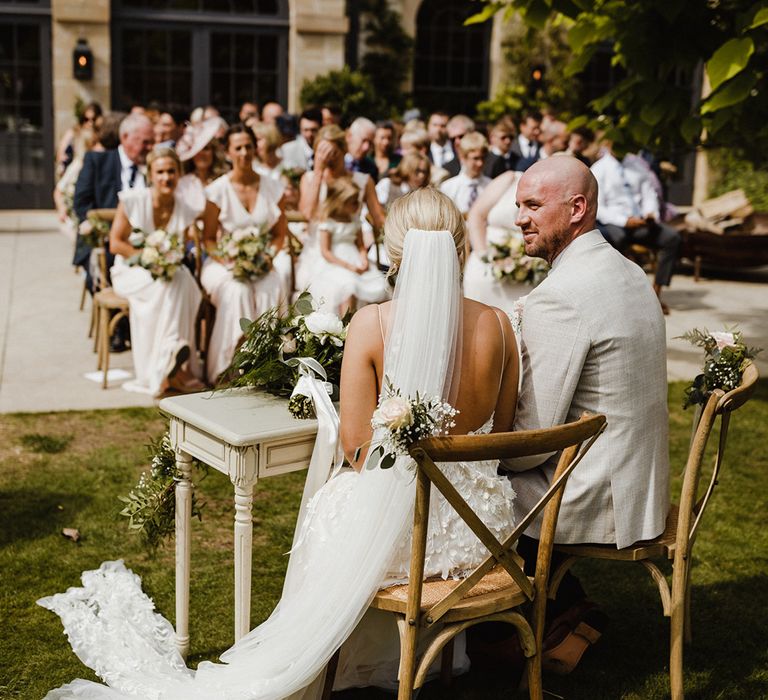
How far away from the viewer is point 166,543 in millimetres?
4863

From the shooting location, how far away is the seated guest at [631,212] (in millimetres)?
10625

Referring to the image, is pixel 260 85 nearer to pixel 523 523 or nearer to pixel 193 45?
pixel 193 45

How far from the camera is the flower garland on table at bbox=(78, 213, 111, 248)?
7.73 metres

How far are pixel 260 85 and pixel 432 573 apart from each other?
17031 millimetres

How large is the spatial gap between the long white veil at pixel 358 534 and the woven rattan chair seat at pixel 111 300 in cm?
463

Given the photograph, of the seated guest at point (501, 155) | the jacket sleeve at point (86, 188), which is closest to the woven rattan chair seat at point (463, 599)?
the jacket sleeve at point (86, 188)

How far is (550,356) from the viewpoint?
324 centimetres

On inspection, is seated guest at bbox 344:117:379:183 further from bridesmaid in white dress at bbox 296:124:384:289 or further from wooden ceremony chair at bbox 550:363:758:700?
wooden ceremony chair at bbox 550:363:758:700

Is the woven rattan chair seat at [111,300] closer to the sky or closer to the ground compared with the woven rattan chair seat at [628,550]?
closer to the sky

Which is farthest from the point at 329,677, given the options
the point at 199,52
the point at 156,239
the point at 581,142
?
the point at 199,52

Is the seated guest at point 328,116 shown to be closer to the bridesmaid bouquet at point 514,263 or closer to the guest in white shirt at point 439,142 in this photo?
the guest in white shirt at point 439,142

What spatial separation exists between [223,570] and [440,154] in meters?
9.27

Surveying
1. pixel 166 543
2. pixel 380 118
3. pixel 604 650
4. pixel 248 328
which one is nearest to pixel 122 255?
pixel 166 543

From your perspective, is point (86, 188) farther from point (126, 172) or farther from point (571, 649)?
point (571, 649)
